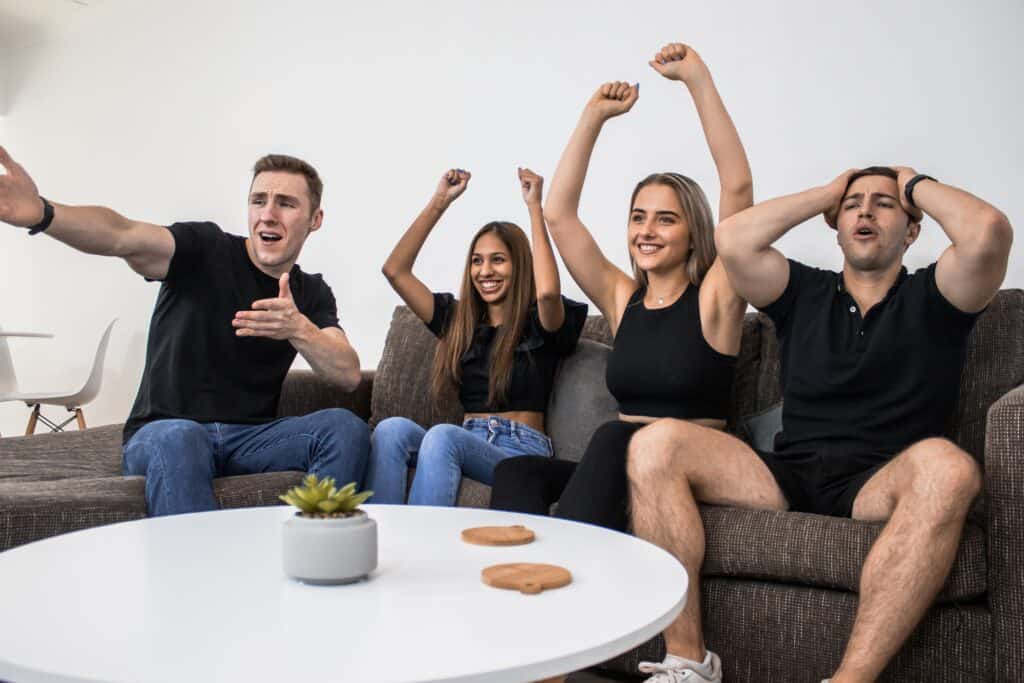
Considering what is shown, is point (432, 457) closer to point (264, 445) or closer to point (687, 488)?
point (264, 445)

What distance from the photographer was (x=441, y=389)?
8.83 ft

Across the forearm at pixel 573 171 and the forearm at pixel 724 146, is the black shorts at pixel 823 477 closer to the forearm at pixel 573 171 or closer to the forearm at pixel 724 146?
the forearm at pixel 724 146

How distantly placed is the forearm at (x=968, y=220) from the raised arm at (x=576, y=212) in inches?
30.9

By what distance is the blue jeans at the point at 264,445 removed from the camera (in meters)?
2.04

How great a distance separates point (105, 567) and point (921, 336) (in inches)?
64.8

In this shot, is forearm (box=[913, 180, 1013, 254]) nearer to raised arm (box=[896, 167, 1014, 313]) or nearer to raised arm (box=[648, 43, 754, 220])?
raised arm (box=[896, 167, 1014, 313])

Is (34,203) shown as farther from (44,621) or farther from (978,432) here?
(978,432)

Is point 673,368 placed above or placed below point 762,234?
below

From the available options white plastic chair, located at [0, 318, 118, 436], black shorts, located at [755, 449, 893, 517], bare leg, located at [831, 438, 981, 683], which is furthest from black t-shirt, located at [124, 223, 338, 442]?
white plastic chair, located at [0, 318, 118, 436]

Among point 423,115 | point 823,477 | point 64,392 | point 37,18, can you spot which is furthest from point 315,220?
point 37,18

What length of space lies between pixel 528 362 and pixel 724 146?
79 cm

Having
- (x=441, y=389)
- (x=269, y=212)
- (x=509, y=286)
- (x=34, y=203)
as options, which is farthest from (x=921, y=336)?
(x=34, y=203)

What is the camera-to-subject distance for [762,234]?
2.12 metres

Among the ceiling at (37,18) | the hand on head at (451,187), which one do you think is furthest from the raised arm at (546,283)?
the ceiling at (37,18)
